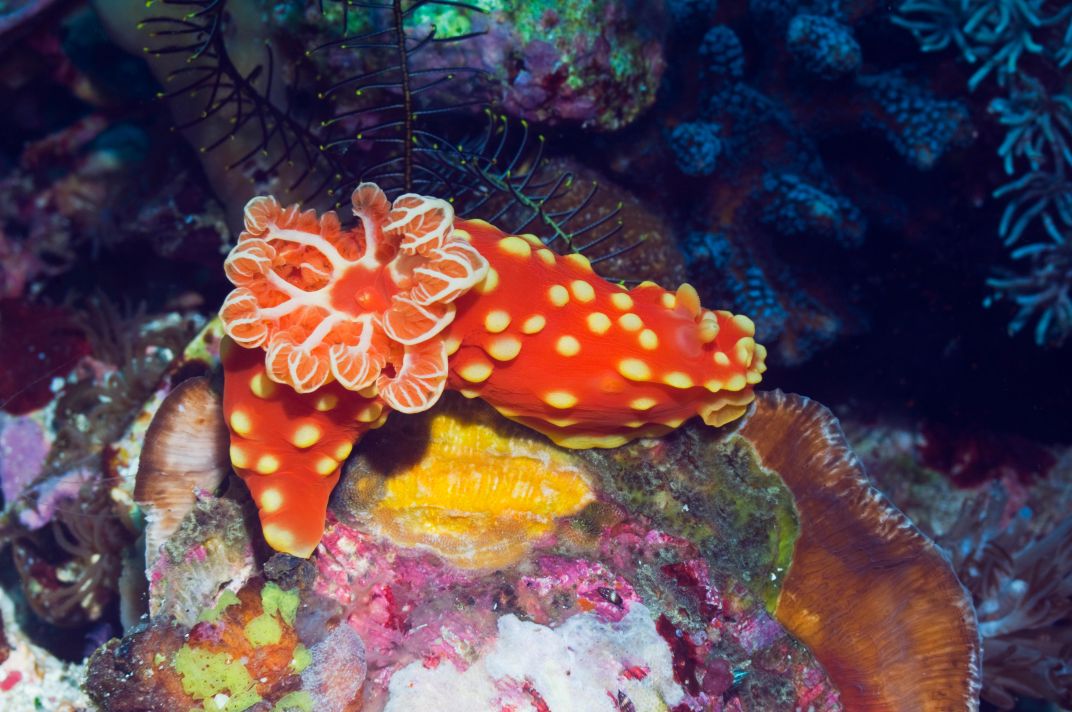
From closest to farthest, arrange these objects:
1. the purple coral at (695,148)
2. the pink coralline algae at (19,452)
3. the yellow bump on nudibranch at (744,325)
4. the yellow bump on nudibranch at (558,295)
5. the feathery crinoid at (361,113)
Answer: the yellow bump on nudibranch at (558,295), the yellow bump on nudibranch at (744,325), the feathery crinoid at (361,113), the purple coral at (695,148), the pink coralline algae at (19,452)

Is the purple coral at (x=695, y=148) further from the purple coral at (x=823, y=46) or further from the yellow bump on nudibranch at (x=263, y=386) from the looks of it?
the yellow bump on nudibranch at (x=263, y=386)

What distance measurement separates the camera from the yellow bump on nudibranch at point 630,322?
2510mm

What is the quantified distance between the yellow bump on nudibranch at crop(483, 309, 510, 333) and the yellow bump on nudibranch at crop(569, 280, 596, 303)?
286 millimetres

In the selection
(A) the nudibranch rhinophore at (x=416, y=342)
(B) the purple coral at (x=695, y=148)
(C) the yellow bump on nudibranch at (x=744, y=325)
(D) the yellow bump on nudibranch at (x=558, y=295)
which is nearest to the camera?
(A) the nudibranch rhinophore at (x=416, y=342)

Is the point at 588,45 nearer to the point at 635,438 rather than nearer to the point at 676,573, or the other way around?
the point at 635,438

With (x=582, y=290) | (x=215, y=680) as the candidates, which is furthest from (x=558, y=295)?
(x=215, y=680)

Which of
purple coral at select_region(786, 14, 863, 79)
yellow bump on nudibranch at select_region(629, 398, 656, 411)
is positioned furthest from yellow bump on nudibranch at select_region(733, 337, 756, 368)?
purple coral at select_region(786, 14, 863, 79)

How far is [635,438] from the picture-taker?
2838 millimetres

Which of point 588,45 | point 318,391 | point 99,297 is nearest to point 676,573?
point 318,391

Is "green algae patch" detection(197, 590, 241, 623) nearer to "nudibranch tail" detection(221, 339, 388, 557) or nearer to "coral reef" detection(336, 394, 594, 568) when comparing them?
"nudibranch tail" detection(221, 339, 388, 557)

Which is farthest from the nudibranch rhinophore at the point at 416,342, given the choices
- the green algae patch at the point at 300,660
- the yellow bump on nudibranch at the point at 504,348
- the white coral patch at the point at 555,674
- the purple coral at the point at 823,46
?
the purple coral at the point at 823,46

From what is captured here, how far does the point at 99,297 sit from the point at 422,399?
3.80 meters

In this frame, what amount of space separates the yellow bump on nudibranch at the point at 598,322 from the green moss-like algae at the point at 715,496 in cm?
58

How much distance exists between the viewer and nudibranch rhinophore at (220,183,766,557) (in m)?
2.22
